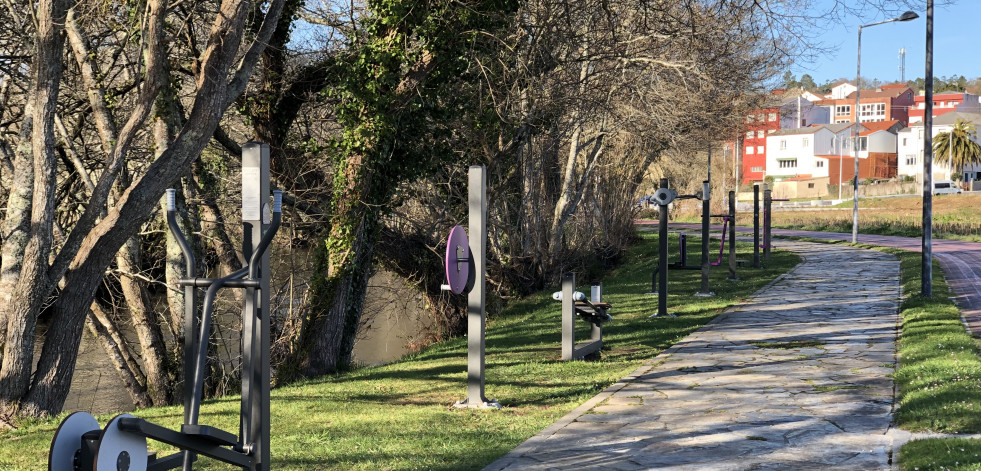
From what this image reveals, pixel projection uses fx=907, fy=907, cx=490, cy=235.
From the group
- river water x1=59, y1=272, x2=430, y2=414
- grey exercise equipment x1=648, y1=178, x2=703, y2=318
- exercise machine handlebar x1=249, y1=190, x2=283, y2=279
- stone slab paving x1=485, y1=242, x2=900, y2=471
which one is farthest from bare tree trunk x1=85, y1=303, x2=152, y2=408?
exercise machine handlebar x1=249, y1=190, x2=283, y2=279

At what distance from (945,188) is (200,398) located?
3471 inches

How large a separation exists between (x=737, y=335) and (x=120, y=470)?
29.8ft

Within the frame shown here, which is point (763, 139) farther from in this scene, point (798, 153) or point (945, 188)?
point (945, 188)

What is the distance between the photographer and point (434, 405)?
817 cm

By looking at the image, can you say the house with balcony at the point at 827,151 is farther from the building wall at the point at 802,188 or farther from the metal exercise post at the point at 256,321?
the metal exercise post at the point at 256,321

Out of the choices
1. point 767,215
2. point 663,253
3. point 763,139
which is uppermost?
point 763,139

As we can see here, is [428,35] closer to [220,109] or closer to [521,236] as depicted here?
[220,109]

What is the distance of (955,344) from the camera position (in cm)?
1044

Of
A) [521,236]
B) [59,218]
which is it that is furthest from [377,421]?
[521,236]

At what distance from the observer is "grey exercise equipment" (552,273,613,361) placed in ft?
32.7

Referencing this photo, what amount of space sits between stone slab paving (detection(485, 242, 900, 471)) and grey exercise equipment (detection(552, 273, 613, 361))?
2.59 feet

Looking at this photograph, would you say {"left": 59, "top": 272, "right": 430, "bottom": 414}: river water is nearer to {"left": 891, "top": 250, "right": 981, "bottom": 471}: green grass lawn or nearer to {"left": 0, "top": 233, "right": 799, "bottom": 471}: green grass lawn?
{"left": 0, "top": 233, "right": 799, "bottom": 471}: green grass lawn

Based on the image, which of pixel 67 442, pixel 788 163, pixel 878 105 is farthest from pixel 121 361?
pixel 878 105

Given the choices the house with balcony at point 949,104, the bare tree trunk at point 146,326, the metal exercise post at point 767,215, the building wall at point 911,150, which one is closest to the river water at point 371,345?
the bare tree trunk at point 146,326
